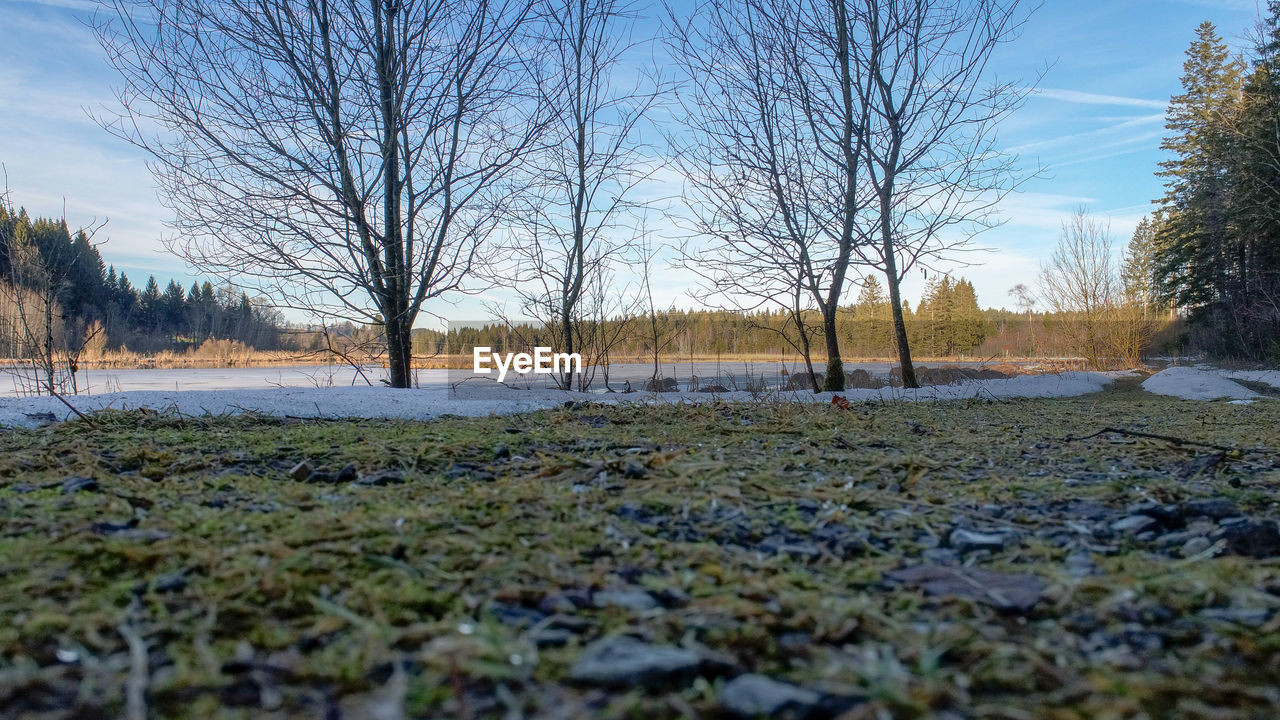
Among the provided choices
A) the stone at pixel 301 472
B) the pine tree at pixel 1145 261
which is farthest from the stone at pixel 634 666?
the pine tree at pixel 1145 261

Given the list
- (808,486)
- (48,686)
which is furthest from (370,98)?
(48,686)

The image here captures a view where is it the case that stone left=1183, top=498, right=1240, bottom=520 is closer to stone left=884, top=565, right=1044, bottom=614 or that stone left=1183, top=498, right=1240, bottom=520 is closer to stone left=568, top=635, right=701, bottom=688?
stone left=884, top=565, right=1044, bottom=614

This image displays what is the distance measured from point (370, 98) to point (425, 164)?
0.78 meters

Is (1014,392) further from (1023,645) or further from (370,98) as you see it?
(1023,645)

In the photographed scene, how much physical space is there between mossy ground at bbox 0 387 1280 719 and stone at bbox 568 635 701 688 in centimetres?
2

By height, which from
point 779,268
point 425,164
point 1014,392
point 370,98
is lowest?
point 1014,392

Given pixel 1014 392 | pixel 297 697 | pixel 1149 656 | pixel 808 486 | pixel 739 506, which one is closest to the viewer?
pixel 297 697

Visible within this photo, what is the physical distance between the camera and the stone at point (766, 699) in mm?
718

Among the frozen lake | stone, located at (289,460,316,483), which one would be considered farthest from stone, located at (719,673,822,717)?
the frozen lake

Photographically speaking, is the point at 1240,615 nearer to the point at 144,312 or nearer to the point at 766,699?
the point at 766,699

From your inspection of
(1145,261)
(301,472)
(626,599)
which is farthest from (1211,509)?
(1145,261)

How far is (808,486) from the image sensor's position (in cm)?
Result: 194

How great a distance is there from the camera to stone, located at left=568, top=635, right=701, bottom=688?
2.57 feet

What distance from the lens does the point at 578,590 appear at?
3.54 feet
